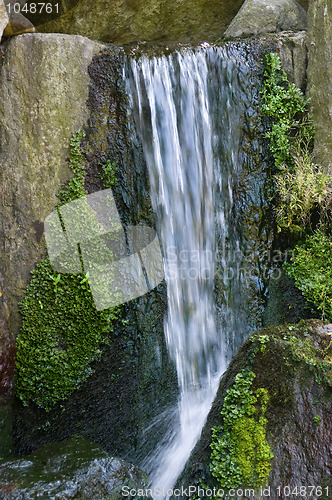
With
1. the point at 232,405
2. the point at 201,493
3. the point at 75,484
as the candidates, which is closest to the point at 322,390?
the point at 232,405

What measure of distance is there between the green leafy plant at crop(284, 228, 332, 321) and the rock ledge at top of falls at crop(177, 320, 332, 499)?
4.50ft

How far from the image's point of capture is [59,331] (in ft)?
15.1

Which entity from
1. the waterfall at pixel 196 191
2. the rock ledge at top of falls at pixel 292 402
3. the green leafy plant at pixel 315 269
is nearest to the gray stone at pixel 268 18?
the waterfall at pixel 196 191

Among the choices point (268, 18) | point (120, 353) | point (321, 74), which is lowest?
point (120, 353)

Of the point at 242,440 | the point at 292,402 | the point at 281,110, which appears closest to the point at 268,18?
the point at 281,110

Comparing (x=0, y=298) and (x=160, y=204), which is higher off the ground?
(x=160, y=204)

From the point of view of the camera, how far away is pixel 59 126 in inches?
183

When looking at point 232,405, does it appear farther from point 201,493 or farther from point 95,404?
point 95,404

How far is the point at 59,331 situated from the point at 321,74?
445 centimetres

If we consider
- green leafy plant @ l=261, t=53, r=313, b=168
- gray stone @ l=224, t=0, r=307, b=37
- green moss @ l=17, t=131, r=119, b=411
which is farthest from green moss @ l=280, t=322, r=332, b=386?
gray stone @ l=224, t=0, r=307, b=37

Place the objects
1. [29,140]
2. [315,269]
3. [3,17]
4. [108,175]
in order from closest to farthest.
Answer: [3,17], [29,140], [108,175], [315,269]

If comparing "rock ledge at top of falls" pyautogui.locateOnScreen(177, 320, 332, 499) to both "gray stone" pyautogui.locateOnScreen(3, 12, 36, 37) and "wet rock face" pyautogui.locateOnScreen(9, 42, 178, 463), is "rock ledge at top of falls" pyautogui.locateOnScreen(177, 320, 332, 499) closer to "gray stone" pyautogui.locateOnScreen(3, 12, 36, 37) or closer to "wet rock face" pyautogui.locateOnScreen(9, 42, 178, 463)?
"wet rock face" pyautogui.locateOnScreen(9, 42, 178, 463)

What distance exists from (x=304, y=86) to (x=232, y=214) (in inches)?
76.8

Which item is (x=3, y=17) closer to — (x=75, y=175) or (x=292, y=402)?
(x=75, y=175)
